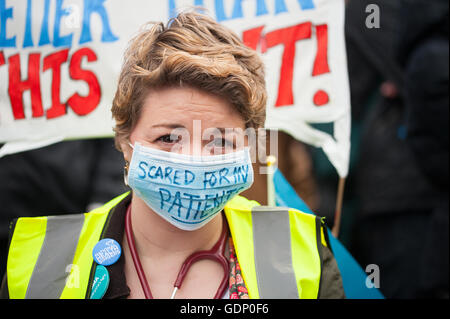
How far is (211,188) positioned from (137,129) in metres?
0.38

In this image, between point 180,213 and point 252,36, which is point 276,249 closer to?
point 180,213

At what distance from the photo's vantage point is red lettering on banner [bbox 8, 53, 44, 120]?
2379mm

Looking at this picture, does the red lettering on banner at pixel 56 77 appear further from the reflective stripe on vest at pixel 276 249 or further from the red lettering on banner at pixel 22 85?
the reflective stripe on vest at pixel 276 249

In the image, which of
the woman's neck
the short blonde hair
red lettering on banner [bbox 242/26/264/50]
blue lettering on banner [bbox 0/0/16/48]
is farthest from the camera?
red lettering on banner [bbox 242/26/264/50]

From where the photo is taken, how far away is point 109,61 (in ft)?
8.07

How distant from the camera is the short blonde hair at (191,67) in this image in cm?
168

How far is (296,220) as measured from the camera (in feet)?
6.56

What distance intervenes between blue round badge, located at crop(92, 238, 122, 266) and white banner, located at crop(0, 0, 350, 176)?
2.71ft

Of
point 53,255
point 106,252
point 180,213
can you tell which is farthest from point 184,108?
point 53,255

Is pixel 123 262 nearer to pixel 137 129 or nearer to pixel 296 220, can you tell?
pixel 137 129

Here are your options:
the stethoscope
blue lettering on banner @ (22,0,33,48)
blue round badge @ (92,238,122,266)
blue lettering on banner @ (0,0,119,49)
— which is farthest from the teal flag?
blue lettering on banner @ (22,0,33,48)

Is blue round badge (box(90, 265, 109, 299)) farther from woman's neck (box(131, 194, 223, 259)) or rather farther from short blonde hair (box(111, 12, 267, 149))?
short blonde hair (box(111, 12, 267, 149))

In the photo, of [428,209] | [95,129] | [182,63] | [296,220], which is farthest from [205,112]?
[428,209]

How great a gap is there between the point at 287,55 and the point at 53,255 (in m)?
1.63
